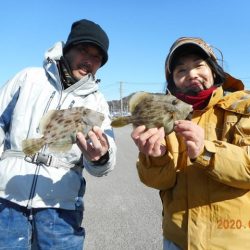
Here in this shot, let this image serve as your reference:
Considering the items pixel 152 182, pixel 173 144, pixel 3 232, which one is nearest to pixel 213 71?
pixel 173 144

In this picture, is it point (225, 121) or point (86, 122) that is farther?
point (86, 122)

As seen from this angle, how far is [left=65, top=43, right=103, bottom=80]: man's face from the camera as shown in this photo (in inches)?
151

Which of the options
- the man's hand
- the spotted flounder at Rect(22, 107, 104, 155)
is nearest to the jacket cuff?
the man's hand

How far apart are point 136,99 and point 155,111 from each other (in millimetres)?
261

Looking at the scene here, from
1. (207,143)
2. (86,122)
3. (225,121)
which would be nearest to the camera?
(207,143)

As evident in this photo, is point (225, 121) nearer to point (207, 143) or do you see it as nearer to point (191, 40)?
point (207, 143)

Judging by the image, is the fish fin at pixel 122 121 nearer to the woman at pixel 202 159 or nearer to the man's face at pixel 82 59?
the woman at pixel 202 159

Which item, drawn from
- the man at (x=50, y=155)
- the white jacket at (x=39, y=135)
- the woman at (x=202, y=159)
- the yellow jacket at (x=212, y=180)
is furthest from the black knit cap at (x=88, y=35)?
the yellow jacket at (x=212, y=180)

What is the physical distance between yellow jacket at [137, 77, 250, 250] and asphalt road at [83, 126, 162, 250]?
301cm

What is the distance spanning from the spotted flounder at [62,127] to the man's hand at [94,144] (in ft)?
0.17

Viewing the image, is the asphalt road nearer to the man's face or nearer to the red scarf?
the man's face

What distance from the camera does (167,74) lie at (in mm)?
3582

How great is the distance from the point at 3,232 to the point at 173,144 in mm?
1605

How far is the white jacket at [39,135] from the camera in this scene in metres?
3.44
